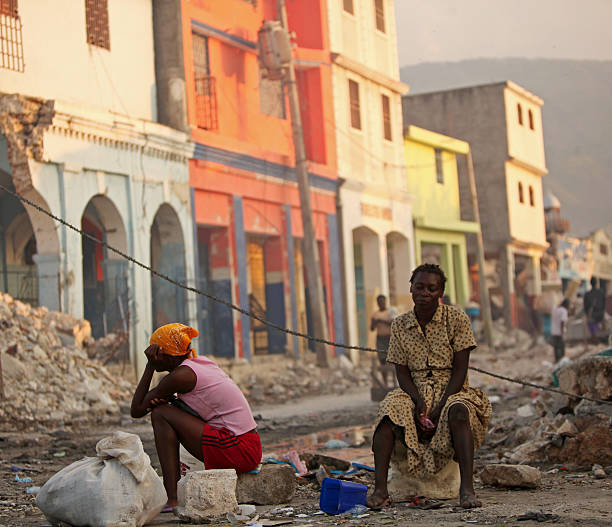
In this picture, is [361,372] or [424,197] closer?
[361,372]

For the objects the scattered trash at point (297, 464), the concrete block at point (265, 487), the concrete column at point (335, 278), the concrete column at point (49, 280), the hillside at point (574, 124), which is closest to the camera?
the concrete block at point (265, 487)

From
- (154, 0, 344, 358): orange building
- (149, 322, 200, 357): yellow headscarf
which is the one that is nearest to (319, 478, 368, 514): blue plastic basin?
(149, 322, 200, 357): yellow headscarf

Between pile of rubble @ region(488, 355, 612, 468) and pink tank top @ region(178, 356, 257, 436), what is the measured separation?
120 inches

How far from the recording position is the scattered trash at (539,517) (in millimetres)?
5227

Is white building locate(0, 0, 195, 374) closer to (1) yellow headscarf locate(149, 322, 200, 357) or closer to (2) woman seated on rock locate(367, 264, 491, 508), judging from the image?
(1) yellow headscarf locate(149, 322, 200, 357)

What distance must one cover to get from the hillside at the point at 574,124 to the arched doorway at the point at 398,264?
90.9 m

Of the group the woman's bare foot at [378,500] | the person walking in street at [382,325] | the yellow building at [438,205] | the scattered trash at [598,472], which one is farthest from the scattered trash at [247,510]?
the yellow building at [438,205]

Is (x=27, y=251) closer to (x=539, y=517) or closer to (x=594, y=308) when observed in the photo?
(x=594, y=308)

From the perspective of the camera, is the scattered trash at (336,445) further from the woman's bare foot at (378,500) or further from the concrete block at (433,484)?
the woman's bare foot at (378,500)

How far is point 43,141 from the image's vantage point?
53.6 feet

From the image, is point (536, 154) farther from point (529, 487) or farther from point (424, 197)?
point (529, 487)

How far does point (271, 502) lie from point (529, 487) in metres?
1.68

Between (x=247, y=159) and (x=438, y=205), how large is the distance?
Answer: 12.8 m

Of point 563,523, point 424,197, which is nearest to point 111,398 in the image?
point 563,523
